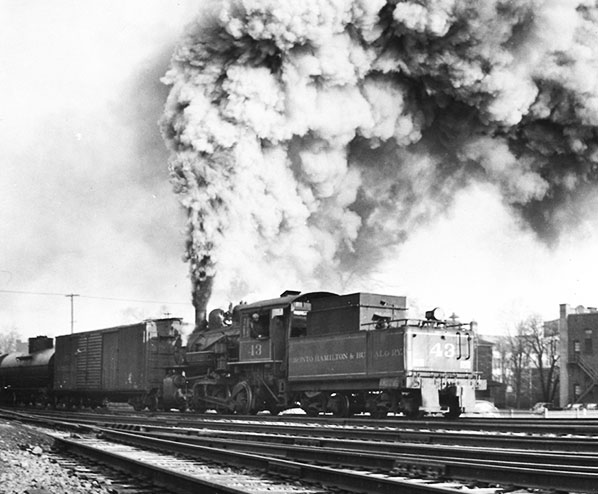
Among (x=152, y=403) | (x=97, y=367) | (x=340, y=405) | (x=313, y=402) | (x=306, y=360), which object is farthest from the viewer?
(x=97, y=367)

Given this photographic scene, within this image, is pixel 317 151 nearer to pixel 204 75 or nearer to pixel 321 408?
pixel 204 75

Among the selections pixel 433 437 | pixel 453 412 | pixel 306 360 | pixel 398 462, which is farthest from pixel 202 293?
pixel 398 462

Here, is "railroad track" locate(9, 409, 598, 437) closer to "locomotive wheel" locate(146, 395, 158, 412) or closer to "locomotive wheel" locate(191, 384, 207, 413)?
"locomotive wheel" locate(191, 384, 207, 413)

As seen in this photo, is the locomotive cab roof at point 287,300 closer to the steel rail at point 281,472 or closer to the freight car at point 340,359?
the freight car at point 340,359

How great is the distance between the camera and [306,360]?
728 inches

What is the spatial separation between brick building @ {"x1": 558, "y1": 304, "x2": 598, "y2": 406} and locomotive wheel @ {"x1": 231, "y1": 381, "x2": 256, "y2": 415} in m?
34.0

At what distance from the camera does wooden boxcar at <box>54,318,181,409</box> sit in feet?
79.7

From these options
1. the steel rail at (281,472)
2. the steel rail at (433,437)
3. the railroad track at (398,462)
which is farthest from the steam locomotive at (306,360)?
the steel rail at (281,472)

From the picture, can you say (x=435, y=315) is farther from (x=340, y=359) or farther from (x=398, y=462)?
(x=398, y=462)

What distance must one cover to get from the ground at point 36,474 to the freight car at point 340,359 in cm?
713

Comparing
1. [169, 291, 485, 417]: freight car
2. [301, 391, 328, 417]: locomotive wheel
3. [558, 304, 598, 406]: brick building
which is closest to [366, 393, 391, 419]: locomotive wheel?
[169, 291, 485, 417]: freight car

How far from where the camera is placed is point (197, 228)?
2580 cm

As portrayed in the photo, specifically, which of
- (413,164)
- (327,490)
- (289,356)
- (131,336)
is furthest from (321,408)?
(413,164)

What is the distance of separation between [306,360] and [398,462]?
32.5 feet
